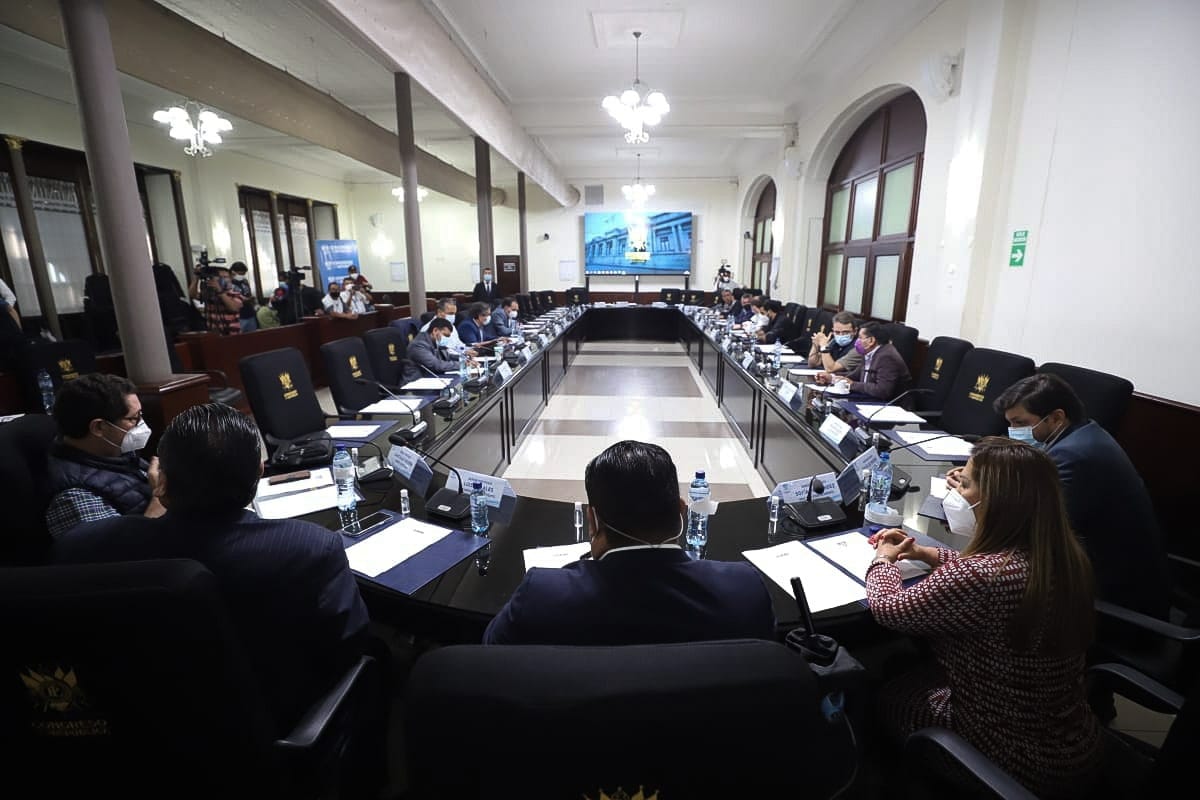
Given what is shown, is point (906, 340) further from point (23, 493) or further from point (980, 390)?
point (23, 493)

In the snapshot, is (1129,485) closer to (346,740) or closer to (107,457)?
(346,740)

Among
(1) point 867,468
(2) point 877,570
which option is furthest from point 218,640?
(1) point 867,468

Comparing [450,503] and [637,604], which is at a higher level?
[637,604]

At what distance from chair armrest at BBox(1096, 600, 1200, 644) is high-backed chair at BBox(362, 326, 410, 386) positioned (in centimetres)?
354

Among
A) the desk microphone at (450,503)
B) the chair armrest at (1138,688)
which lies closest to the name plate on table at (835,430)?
the chair armrest at (1138,688)

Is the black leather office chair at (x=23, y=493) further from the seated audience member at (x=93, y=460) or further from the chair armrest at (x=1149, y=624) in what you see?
the chair armrest at (x=1149, y=624)

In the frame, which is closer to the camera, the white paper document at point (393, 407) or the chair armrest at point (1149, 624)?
the chair armrest at point (1149, 624)

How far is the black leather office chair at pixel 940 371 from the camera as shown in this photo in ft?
10.5

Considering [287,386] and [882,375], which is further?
[882,375]

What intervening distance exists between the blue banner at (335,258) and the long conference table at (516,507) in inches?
273

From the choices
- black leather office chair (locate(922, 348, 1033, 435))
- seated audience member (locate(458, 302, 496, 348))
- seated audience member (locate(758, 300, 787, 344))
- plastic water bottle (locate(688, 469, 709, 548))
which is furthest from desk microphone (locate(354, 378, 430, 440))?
seated audience member (locate(758, 300, 787, 344))

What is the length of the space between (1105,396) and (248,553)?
9.20 feet

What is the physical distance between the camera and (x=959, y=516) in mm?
1551

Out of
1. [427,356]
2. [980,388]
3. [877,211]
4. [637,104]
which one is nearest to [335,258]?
[637,104]
